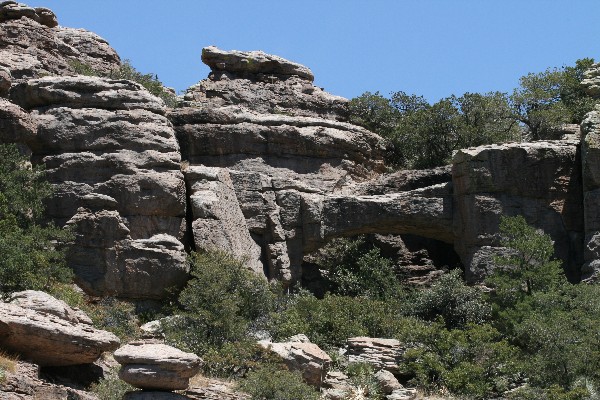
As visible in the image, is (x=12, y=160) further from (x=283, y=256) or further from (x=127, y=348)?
(x=127, y=348)

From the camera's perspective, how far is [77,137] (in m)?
36.5

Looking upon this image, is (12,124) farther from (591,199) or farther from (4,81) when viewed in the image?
(591,199)

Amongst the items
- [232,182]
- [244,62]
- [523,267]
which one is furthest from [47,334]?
[244,62]

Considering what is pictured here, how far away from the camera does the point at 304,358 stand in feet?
96.1

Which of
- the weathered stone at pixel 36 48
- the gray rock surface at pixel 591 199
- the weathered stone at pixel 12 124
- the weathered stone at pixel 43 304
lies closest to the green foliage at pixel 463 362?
the gray rock surface at pixel 591 199

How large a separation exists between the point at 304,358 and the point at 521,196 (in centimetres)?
1218

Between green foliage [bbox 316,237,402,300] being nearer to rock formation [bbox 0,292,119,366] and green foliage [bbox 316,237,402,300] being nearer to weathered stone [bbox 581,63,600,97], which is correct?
weathered stone [bbox 581,63,600,97]

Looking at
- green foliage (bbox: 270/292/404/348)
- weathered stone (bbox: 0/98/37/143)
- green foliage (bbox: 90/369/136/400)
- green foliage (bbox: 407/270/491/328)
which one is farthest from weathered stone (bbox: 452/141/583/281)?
green foliage (bbox: 90/369/136/400)

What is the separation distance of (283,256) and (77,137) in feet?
24.4

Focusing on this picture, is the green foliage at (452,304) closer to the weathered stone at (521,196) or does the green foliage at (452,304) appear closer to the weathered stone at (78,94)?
the weathered stone at (521,196)

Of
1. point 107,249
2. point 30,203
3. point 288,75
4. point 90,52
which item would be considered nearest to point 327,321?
point 107,249

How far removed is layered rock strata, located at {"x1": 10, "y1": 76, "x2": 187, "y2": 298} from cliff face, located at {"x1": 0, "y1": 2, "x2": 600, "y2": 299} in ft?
0.13

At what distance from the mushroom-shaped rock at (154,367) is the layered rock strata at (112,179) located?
1029 cm

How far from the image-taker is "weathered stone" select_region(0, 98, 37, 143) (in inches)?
1415
